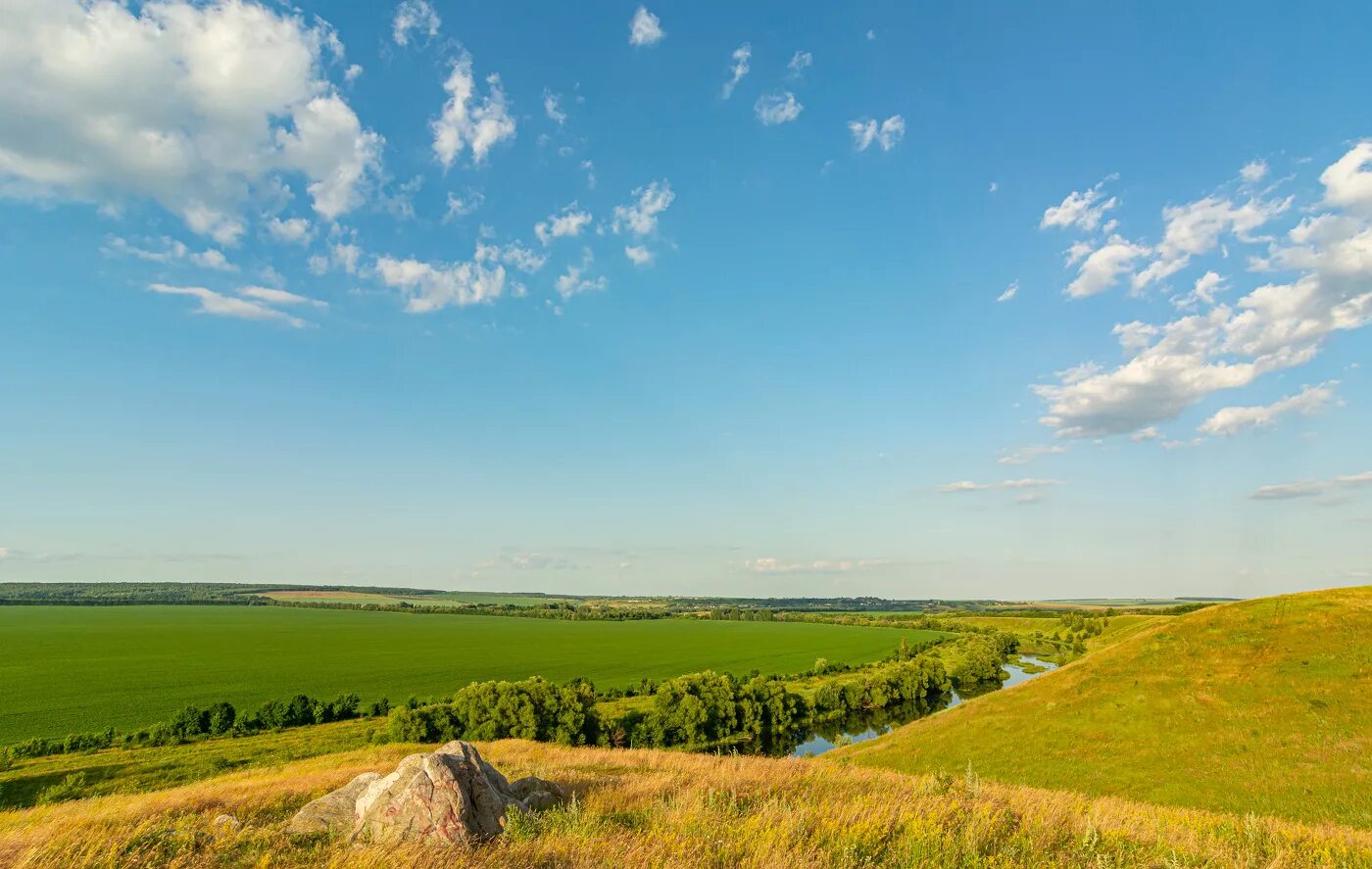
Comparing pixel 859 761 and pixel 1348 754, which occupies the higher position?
pixel 1348 754

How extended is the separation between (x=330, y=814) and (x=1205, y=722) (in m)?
51.8

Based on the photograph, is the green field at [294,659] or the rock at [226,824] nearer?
the rock at [226,824]

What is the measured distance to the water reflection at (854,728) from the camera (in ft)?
228

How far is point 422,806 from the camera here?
10305 millimetres

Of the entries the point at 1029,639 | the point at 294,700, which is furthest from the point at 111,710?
the point at 1029,639

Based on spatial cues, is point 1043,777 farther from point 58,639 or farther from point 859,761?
point 58,639

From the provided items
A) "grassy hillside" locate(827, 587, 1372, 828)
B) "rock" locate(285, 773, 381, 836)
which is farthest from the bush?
"grassy hillside" locate(827, 587, 1372, 828)

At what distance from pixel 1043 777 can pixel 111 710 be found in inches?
4015

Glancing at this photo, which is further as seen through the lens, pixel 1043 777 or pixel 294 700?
pixel 294 700

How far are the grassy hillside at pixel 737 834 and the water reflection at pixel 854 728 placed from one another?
5644cm

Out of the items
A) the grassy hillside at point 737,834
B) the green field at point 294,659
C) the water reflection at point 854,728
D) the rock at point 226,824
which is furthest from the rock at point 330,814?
the green field at point 294,659

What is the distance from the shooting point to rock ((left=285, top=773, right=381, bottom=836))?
1084cm

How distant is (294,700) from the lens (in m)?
A: 76.1

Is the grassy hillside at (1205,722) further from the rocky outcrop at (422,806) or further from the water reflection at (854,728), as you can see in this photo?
the rocky outcrop at (422,806)
